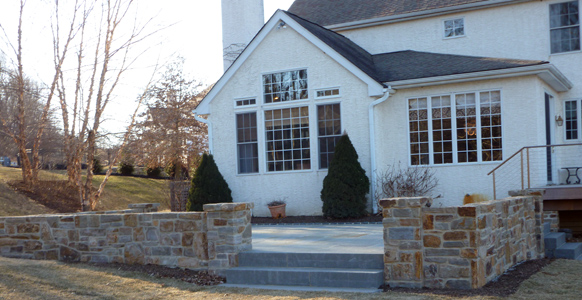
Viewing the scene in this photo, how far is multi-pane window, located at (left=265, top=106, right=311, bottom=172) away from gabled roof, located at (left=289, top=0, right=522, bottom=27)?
419 centimetres

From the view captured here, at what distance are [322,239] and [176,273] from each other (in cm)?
270

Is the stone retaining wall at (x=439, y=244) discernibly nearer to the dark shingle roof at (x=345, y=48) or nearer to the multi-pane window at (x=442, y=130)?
the multi-pane window at (x=442, y=130)

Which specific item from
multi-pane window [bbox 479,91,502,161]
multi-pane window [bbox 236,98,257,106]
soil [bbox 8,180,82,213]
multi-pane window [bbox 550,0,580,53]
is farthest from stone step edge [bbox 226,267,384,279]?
soil [bbox 8,180,82,213]

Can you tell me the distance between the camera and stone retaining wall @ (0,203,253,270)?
788cm

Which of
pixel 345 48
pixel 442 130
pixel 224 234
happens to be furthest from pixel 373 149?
pixel 224 234

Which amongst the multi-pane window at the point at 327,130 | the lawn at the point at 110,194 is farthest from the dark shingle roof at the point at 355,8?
the lawn at the point at 110,194

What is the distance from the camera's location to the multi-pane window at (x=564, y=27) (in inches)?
563

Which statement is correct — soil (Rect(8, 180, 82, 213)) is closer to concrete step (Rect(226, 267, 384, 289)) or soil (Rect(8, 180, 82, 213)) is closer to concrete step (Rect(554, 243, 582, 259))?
concrete step (Rect(226, 267, 384, 289))

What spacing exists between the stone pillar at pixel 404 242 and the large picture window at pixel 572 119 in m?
9.84

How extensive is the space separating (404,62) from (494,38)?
257cm

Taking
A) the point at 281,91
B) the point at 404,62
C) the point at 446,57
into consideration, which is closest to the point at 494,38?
the point at 446,57

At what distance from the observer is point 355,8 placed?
57.9 feet

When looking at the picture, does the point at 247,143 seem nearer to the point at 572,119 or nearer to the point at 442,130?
the point at 442,130

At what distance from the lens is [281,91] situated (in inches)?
584
